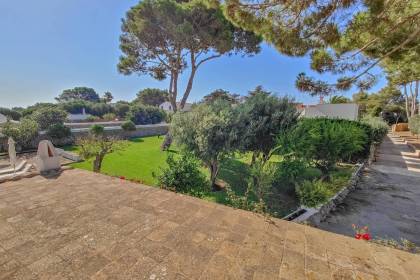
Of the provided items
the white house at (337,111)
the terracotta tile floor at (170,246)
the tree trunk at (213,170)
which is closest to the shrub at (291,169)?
the tree trunk at (213,170)

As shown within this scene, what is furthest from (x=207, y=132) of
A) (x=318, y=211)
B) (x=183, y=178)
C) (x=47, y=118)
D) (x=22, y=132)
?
(x=47, y=118)

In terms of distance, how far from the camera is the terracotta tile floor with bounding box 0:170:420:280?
77.9 inches

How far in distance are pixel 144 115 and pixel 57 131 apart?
836 inches

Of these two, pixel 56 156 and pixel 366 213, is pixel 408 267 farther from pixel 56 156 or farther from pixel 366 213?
pixel 56 156

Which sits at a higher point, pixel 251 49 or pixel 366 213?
pixel 251 49

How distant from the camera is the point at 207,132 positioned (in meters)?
6.30

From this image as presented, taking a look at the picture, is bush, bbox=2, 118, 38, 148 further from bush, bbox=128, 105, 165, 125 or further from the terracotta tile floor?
bush, bbox=128, 105, 165, 125

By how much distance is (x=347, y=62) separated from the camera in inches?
252

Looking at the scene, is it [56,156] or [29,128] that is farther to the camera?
[29,128]

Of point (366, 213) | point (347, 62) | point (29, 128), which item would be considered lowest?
point (366, 213)

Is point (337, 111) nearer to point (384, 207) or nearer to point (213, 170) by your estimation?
point (384, 207)

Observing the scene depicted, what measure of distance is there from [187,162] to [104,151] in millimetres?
4129

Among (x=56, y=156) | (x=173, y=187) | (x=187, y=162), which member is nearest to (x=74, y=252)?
(x=173, y=187)

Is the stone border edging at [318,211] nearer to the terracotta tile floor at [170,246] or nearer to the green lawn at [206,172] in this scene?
the green lawn at [206,172]
